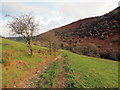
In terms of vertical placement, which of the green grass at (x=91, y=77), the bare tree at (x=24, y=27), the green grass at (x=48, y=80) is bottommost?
the green grass at (x=91, y=77)

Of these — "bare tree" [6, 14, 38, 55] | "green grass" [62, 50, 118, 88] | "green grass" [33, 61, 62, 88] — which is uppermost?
"bare tree" [6, 14, 38, 55]

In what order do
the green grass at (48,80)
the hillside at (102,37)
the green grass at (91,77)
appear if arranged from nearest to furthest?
1. the green grass at (48,80)
2. the green grass at (91,77)
3. the hillside at (102,37)

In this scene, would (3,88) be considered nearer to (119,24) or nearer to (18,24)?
(18,24)

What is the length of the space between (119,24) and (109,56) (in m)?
36.0

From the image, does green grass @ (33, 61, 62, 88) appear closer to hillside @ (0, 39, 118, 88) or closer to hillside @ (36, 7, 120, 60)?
hillside @ (0, 39, 118, 88)

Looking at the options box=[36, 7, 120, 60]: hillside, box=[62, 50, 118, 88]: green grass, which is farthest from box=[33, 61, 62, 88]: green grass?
box=[36, 7, 120, 60]: hillside

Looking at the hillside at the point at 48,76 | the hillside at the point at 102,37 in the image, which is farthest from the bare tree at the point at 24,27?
the hillside at the point at 102,37

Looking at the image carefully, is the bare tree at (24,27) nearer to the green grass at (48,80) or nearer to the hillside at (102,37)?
the green grass at (48,80)

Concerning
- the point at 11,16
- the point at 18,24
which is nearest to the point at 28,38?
the point at 18,24

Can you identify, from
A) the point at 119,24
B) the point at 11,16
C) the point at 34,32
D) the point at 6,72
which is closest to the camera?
the point at 6,72

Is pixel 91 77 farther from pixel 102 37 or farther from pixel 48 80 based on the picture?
pixel 102 37

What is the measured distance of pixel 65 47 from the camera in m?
63.6

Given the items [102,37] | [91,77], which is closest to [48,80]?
[91,77]

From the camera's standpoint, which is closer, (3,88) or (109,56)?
(3,88)
